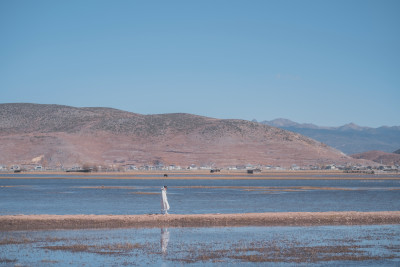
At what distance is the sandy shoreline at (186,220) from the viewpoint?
3120 cm

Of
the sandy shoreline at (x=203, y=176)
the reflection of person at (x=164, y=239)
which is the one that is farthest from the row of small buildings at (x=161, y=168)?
the reflection of person at (x=164, y=239)

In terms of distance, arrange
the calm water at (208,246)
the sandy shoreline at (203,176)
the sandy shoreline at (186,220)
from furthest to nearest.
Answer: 1. the sandy shoreline at (203,176)
2. the sandy shoreline at (186,220)
3. the calm water at (208,246)

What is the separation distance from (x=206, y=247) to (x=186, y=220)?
7987mm

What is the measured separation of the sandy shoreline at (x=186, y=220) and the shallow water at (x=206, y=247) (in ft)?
5.14

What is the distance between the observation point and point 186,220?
32.5m

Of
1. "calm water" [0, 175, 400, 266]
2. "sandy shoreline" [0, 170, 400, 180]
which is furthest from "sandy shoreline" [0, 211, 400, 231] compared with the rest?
"sandy shoreline" [0, 170, 400, 180]

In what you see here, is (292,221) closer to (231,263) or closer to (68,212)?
(231,263)

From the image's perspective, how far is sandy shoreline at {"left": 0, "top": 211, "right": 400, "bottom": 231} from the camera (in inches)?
1228

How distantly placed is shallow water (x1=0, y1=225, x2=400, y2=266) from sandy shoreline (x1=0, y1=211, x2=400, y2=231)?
1.57 meters

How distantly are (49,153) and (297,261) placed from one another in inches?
6650

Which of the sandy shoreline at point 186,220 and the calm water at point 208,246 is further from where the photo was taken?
the sandy shoreline at point 186,220

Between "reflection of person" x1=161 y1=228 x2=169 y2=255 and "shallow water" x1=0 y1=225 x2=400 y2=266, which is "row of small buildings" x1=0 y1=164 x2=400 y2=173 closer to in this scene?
"reflection of person" x1=161 y1=228 x2=169 y2=255

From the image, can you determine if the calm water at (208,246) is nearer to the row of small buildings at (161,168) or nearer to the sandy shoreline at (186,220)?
the sandy shoreline at (186,220)

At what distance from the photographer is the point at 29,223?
102ft
